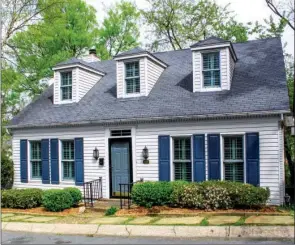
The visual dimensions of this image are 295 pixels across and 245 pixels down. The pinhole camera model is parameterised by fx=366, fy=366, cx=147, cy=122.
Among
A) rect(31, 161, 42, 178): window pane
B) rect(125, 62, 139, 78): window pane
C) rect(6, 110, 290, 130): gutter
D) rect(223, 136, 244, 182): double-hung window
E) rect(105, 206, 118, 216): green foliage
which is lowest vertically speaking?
rect(105, 206, 118, 216): green foliage

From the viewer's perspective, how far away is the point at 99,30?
22719 millimetres

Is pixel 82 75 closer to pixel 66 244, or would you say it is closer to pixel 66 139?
pixel 66 139

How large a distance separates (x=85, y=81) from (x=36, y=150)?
3.25 metres

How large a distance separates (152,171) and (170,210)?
2.10m

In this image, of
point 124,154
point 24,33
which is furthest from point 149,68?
point 24,33

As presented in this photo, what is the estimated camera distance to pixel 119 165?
12117 millimetres

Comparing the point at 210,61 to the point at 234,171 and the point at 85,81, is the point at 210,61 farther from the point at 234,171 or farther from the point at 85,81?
the point at 85,81

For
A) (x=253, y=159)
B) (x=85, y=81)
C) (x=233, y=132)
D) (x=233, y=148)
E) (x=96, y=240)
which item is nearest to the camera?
(x=96, y=240)

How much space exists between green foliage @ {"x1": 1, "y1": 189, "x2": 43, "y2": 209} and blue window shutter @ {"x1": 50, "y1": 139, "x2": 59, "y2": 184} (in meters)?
1.53

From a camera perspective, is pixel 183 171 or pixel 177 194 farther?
pixel 183 171

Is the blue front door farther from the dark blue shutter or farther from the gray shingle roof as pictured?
the dark blue shutter

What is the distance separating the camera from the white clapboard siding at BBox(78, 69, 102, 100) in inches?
557

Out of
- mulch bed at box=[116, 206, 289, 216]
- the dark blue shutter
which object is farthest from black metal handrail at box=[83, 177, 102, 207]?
mulch bed at box=[116, 206, 289, 216]

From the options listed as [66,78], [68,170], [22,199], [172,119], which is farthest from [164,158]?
[66,78]
